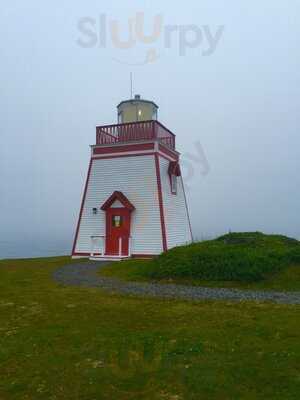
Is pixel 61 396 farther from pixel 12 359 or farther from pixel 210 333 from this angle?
pixel 210 333

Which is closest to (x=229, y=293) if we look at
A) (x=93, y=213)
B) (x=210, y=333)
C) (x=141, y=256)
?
(x=210, y=333)

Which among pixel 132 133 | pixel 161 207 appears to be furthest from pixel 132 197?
pixel 132 133

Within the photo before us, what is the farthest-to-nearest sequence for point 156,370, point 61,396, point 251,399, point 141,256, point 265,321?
1. point 141,256
2. point 265,321
3. point 156,370
4. point 61,396
5. point 251,399

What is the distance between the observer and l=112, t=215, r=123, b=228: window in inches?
821

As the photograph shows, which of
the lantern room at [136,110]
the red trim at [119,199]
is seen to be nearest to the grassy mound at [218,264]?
the red trim at [119,199]

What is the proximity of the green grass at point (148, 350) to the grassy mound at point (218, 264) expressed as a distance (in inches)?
144

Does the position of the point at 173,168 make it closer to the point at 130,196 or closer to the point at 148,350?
the point at 130,196

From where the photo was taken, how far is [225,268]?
1353 cm

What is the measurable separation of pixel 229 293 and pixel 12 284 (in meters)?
7.68

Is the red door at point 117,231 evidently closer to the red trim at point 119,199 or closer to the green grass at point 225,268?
the red trim at point 119,199

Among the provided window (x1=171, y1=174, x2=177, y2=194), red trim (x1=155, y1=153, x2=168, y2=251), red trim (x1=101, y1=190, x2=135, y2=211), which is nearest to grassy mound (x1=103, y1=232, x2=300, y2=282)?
red trim (x1=155, y1=153, x2=168, y2=251)

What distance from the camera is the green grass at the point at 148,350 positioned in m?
4.96

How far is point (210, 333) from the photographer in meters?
7.13

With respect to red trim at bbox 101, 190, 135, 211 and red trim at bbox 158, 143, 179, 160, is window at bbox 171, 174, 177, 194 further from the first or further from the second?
red trim at bbox 101, 190, 135, 211
